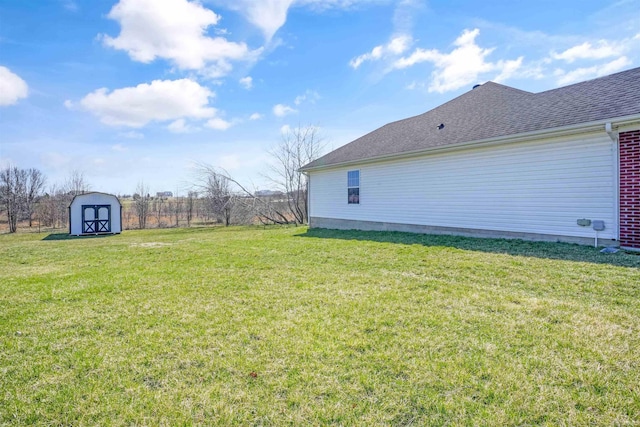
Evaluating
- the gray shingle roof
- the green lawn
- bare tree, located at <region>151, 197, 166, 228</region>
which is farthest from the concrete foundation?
bare tree, located at <region>151, 197, 166, 228</region>

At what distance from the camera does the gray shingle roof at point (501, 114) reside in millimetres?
6754

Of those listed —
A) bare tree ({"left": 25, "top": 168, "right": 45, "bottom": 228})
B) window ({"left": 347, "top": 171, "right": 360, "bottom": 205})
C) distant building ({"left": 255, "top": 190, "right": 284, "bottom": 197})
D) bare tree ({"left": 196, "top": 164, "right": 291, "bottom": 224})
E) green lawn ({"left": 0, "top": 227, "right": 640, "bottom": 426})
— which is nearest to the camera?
green lawn ({"left": 0, "top": 227, "right": 640, "bottom": 426})

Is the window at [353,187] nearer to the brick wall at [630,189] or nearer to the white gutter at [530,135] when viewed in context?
the white gutter at [530,135]

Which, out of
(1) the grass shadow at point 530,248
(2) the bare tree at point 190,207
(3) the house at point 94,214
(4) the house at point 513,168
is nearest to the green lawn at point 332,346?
(1) the grass shadow at point 530,248

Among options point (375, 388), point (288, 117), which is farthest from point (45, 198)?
point (375, 388)

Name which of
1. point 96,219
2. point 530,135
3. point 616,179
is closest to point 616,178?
point 616,179

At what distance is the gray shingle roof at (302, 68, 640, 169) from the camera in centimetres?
675

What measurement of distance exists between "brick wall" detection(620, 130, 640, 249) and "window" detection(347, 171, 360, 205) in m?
7.40

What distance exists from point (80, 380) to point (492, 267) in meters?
5.25

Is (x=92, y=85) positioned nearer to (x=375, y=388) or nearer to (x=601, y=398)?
(x=375, y=388)

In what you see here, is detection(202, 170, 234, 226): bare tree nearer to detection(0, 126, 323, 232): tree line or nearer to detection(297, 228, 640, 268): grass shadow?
detection(0, 126, 323, 232): tree line

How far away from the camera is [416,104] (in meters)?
14.4

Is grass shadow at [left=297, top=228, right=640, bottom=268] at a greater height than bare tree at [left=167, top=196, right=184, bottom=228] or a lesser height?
lesser

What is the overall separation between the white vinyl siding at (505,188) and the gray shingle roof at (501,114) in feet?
1.34
